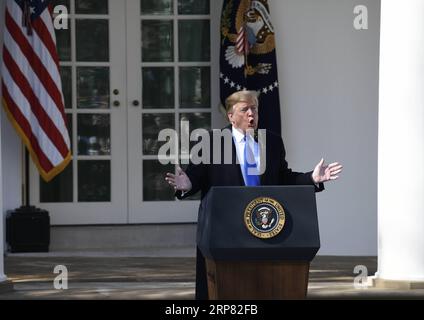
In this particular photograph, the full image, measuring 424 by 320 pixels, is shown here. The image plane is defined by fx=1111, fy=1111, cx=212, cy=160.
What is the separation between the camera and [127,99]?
11211 millimetres

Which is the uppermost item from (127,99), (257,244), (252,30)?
(252,30)

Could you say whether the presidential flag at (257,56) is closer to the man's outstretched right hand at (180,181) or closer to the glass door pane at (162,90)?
the glass door pane at (162,90)

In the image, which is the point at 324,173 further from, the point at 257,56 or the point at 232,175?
the point at 257,56

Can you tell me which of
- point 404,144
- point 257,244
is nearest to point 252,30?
point 404,144

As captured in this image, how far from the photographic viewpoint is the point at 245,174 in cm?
596

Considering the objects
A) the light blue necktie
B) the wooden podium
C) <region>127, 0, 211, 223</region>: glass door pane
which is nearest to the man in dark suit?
the light blue necktie

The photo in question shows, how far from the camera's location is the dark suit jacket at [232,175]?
5.97 metres

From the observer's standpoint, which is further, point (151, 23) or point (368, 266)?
point (151, 23)

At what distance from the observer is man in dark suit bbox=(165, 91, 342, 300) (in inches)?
230

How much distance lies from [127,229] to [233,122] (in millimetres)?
5370

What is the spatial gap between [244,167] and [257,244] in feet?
2.39

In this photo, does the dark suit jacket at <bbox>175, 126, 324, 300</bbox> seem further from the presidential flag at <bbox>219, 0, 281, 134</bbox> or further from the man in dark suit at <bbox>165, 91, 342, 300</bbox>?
the presidential flag at <bbox>219, 0, 281, 134</bbox>
